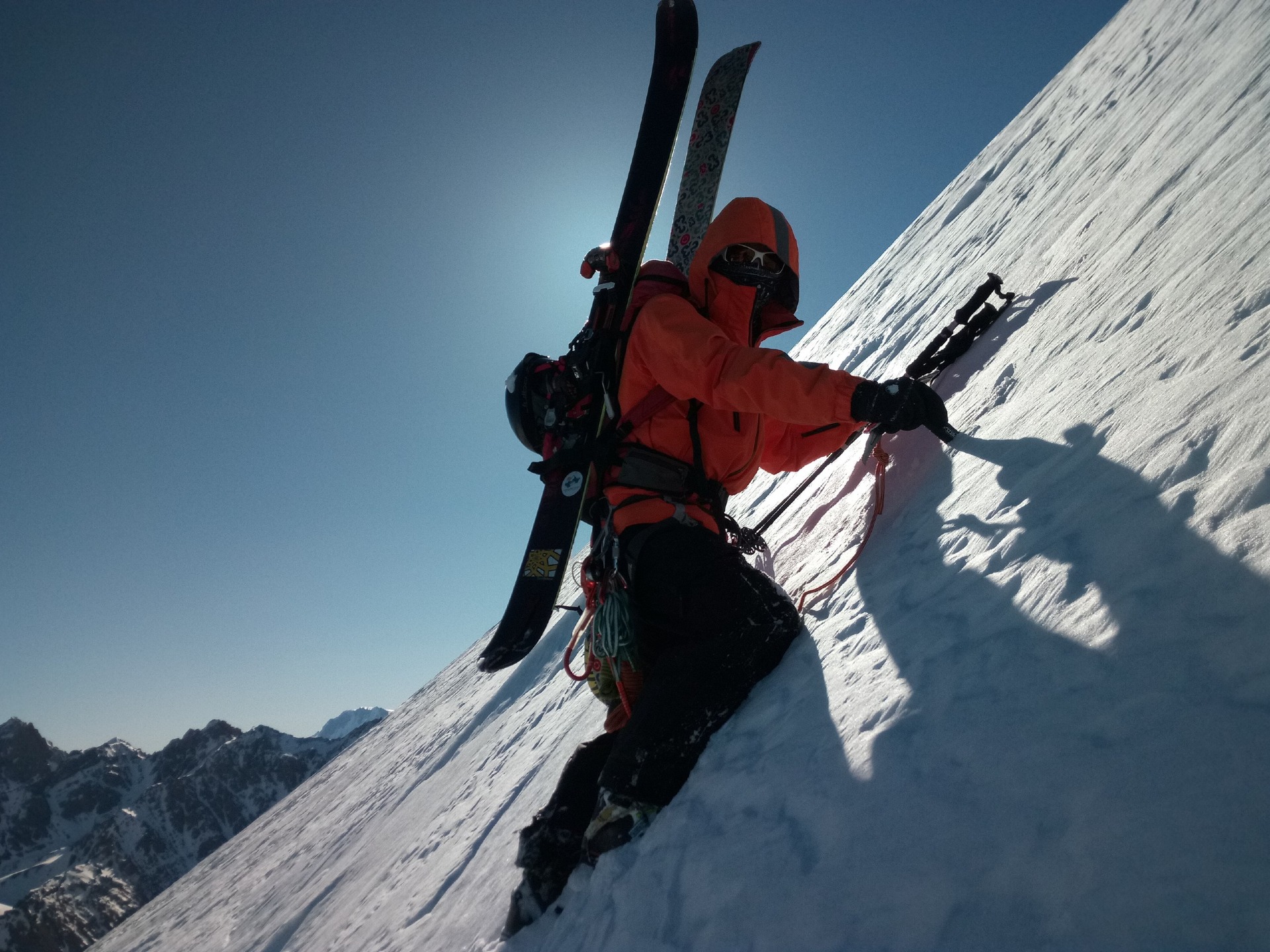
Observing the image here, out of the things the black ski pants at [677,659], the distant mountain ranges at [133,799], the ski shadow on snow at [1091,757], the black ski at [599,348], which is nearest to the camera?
the ski shadow on snow at [1091,757]

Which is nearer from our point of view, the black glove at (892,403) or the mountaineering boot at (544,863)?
the black glove at (892,403)

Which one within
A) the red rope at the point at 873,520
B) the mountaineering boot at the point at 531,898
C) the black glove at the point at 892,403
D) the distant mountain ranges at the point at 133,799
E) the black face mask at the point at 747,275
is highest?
the distant mountain ranges at the point at 133,799

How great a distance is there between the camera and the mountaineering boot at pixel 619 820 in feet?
6.92

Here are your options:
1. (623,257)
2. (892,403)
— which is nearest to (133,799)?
(623,257)

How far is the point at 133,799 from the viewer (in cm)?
14312

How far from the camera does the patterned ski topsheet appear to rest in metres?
3.83

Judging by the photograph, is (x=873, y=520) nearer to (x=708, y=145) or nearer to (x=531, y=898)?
(x=531, y=898)

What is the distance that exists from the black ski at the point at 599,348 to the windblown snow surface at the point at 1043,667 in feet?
3.43

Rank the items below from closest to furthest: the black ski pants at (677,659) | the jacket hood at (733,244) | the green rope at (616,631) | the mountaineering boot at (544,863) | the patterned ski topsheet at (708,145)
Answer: the black ski pants at (677,659)
the mountaineering boot at (544,863)
the green rope at (616,631)
the jacket hood at (733,244)
the patterned ski topsheet at (708,145)

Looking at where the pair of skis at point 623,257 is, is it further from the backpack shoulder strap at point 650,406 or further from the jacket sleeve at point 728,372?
the jacket sleeve at point 728,372

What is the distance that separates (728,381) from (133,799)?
190 meters

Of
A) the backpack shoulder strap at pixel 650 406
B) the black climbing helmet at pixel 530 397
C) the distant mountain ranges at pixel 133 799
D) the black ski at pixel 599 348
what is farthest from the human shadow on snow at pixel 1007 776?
the distant mountain ranges at pixel 133 799

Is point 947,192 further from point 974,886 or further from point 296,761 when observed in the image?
point 296,761

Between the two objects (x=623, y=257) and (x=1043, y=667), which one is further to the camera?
(x=623, y=257)
